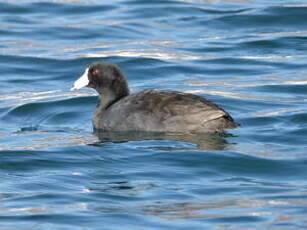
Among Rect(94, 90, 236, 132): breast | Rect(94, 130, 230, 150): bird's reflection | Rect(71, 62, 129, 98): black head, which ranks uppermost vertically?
Rect(71, 62, 129, 98): black head

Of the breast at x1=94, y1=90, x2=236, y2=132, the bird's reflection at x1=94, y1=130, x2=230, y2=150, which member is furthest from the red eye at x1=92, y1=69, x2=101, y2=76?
the bird's reflection at x1=94, y1=130, x2=230, y2=150

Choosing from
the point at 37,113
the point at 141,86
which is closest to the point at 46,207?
the point at 37,113

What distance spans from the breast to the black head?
0.51 meters

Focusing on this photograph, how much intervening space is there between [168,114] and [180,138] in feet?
1.00

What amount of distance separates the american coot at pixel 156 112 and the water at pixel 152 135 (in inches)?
4.8

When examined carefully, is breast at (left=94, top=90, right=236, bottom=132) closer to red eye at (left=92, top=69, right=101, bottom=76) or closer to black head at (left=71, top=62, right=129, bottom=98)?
black head at (left=71, top=62, right=129, bottom=98)

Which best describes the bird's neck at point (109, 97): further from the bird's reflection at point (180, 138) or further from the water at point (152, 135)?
the bird's reflection at point (180, 138)

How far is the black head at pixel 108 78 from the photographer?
1197cm

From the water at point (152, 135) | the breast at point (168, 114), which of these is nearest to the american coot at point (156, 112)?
the breast at point (168, 114)

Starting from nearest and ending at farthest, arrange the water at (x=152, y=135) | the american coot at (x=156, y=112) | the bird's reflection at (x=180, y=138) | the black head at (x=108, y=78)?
1. the water at (x=152, y=135)
2. the bird's reflection at (x=180, y=138)
3. the american coot at (x=156, y=112)
4. the black head at (x=108, y=78)

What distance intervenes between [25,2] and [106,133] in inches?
391

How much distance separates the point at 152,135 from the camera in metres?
11.1

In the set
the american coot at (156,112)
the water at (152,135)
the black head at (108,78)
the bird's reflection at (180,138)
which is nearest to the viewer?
the water at (152,135)

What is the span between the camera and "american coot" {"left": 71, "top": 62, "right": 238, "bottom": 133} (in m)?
10.8
